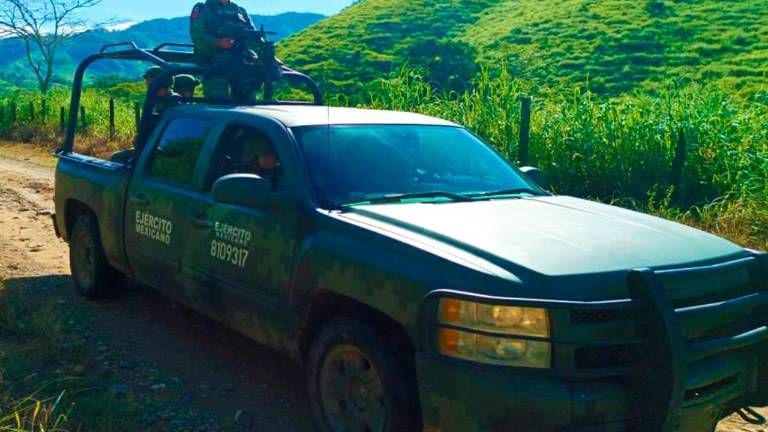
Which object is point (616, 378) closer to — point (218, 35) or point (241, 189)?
point (241, 189)

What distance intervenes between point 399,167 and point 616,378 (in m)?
1.71

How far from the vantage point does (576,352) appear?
2.75m

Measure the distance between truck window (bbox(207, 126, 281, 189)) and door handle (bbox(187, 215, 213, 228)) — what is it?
0.20 metres

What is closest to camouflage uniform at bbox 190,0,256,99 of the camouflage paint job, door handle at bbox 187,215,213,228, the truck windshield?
the camouflage paint job

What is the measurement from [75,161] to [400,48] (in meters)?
50.4

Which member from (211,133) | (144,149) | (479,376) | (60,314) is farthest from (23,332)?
(479,376)

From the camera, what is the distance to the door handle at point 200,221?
14.1 feet

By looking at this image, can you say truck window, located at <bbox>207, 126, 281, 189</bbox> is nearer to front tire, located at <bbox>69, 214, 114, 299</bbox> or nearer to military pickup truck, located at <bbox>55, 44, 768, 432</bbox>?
military pickup truck, located at <bbox>55, 44, 768, 432</bbox>

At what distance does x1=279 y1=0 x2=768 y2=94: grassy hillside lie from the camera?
39188 mm

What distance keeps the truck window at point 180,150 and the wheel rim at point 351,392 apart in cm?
173

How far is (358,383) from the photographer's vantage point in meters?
3.34

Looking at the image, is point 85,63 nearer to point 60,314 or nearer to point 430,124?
point 60,314

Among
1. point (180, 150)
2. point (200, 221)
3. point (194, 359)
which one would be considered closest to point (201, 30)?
point (180, 150)

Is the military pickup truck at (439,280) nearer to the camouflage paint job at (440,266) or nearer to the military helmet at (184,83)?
the camouflage paint job at (440,266)
